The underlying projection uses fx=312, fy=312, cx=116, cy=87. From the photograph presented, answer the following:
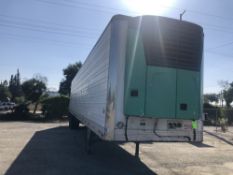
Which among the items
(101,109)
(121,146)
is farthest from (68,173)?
(121,146)

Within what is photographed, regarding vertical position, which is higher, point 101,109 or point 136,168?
point 101,109

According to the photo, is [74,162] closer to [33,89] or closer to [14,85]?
[33,89]

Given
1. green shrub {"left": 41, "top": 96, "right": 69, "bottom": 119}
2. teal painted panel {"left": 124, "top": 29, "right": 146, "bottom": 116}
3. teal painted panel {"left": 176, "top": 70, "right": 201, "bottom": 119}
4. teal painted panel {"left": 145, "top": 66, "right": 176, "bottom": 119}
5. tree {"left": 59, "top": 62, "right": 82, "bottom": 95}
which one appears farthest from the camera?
tree {"left": 59, "top": 62, "right": 82, "bottom": 95}

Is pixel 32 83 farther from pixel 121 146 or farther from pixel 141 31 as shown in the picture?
pixel 141 31

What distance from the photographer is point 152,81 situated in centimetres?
713

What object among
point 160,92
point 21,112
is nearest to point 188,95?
point 160,92

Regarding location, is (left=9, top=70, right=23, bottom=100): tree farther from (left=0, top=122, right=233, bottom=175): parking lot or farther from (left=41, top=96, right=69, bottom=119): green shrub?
(left=0, top=122, right=233, bottom=175): parking lot

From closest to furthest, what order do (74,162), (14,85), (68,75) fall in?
(74,162)
(68,75)
(14,85)

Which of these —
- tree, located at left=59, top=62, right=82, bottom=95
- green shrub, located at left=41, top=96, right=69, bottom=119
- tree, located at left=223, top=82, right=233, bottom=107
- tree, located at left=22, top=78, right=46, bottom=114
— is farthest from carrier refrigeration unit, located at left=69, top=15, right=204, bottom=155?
tree, located at left=223, top=82, right=233, bottom=107

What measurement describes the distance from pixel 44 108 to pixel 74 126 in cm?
1234

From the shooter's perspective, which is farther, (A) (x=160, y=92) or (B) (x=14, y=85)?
(B) (x=14, y=85)

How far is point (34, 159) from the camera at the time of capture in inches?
344

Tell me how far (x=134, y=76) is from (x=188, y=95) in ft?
4.87

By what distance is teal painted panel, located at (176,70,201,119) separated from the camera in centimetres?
737
